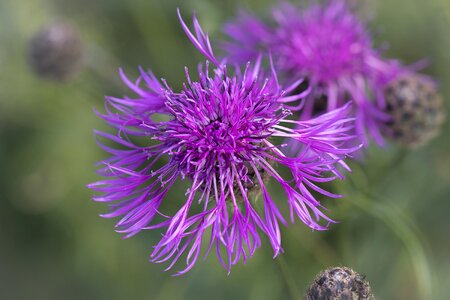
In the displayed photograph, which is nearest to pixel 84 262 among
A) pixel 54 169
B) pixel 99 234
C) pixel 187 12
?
pixel 99 234

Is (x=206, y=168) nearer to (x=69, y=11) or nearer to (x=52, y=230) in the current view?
(x=52, y=230)

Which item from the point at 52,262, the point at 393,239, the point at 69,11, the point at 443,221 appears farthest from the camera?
the point at 69,11

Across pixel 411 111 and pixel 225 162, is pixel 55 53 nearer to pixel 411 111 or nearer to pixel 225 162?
pixel 225 162

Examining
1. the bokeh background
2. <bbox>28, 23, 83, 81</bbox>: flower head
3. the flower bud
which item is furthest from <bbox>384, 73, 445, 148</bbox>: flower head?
<bbox>28, 23, 83, 81</bbox>: flower head

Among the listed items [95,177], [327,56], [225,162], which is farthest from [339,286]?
[95,177]

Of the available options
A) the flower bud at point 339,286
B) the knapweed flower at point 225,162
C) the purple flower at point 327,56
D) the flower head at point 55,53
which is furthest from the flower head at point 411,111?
the flower head at point 55,53

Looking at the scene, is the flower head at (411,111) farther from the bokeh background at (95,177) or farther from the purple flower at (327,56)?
the bokeh background at (95,177)
